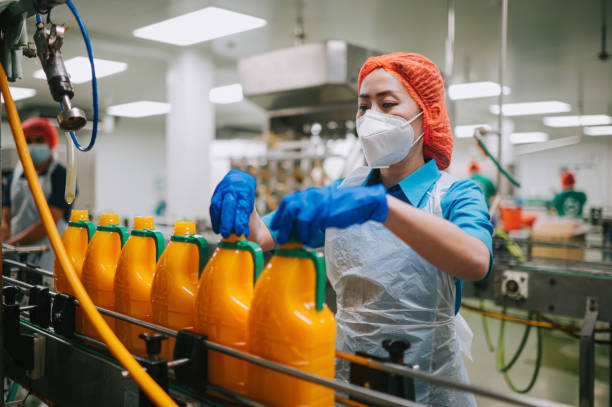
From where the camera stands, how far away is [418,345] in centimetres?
94

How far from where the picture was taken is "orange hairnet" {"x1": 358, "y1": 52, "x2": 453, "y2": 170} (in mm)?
985

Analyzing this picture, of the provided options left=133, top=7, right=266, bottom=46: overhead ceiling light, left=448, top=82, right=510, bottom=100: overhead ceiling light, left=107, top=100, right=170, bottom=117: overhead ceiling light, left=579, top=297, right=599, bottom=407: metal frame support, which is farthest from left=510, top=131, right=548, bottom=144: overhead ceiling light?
left=579, top=297, right=599, bottom=407: metal frame support

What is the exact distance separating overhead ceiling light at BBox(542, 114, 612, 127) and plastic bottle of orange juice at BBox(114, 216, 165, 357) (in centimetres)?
1008

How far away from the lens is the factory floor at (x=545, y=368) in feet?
9.27

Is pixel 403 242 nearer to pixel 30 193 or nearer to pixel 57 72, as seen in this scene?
pixel 57 72

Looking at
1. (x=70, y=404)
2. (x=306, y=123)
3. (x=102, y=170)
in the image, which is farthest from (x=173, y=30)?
(x=102, y=170)

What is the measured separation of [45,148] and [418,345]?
2.24 meters

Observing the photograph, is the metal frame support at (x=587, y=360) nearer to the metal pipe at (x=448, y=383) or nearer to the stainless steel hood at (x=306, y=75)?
the metal pipe at (x=448, y=383)

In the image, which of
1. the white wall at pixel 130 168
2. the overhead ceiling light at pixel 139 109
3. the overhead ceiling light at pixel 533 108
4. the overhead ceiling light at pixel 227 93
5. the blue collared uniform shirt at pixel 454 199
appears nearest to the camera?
the blue collared uniform shirt at pixel 454 199

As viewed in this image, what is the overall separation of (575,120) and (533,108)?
1839 millimetres

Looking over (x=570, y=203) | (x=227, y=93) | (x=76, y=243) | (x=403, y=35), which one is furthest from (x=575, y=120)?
(x=76, y=243)

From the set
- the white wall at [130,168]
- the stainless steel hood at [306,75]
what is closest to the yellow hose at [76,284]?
the stainless steel hood at [306,75]

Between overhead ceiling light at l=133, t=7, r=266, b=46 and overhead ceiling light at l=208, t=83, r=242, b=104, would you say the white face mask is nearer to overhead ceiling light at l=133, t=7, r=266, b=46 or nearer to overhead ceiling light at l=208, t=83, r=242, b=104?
overhead ceiling light at l=133, t=7, r=266, b=46

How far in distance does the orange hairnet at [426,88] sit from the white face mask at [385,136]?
0.11 ft
